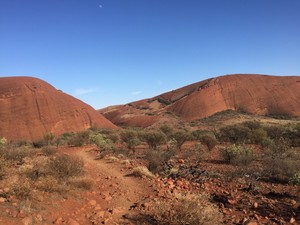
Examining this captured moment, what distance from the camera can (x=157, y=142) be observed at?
62.8ft

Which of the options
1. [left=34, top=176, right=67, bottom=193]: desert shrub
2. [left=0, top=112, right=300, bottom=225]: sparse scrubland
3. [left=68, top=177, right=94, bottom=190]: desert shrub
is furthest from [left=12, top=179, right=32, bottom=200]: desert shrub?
[left=68, top=177, right=94, bottom=190]: desert shrub

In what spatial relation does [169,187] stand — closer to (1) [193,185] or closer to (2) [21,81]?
(1) [193,185]

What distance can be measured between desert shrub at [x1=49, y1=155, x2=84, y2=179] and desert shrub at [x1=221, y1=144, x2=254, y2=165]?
668cm

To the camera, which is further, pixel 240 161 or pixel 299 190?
pixel 240 161

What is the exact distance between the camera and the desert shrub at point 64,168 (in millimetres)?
7636

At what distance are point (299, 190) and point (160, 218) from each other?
4.59m

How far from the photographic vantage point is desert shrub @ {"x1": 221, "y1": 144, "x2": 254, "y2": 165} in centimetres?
1186

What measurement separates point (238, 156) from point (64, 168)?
7.43m

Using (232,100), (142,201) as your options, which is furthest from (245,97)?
(142,201)

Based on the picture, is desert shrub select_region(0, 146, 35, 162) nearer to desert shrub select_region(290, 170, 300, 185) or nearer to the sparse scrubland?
the sparse scrubland

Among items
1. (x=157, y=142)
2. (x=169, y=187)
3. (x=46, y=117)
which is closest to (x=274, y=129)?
(x=157, y=142)

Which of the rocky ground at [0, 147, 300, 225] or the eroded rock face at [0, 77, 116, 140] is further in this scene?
the eroded rock face at [0, 77, 116, 140]

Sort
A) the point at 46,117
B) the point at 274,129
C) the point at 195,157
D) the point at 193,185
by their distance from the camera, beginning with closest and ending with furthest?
the point at 193,185 → the point at 195,157 → the point at 274,129 → the point at 46,117

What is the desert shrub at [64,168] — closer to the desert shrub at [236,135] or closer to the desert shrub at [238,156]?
the desert shrub at [238,156]
